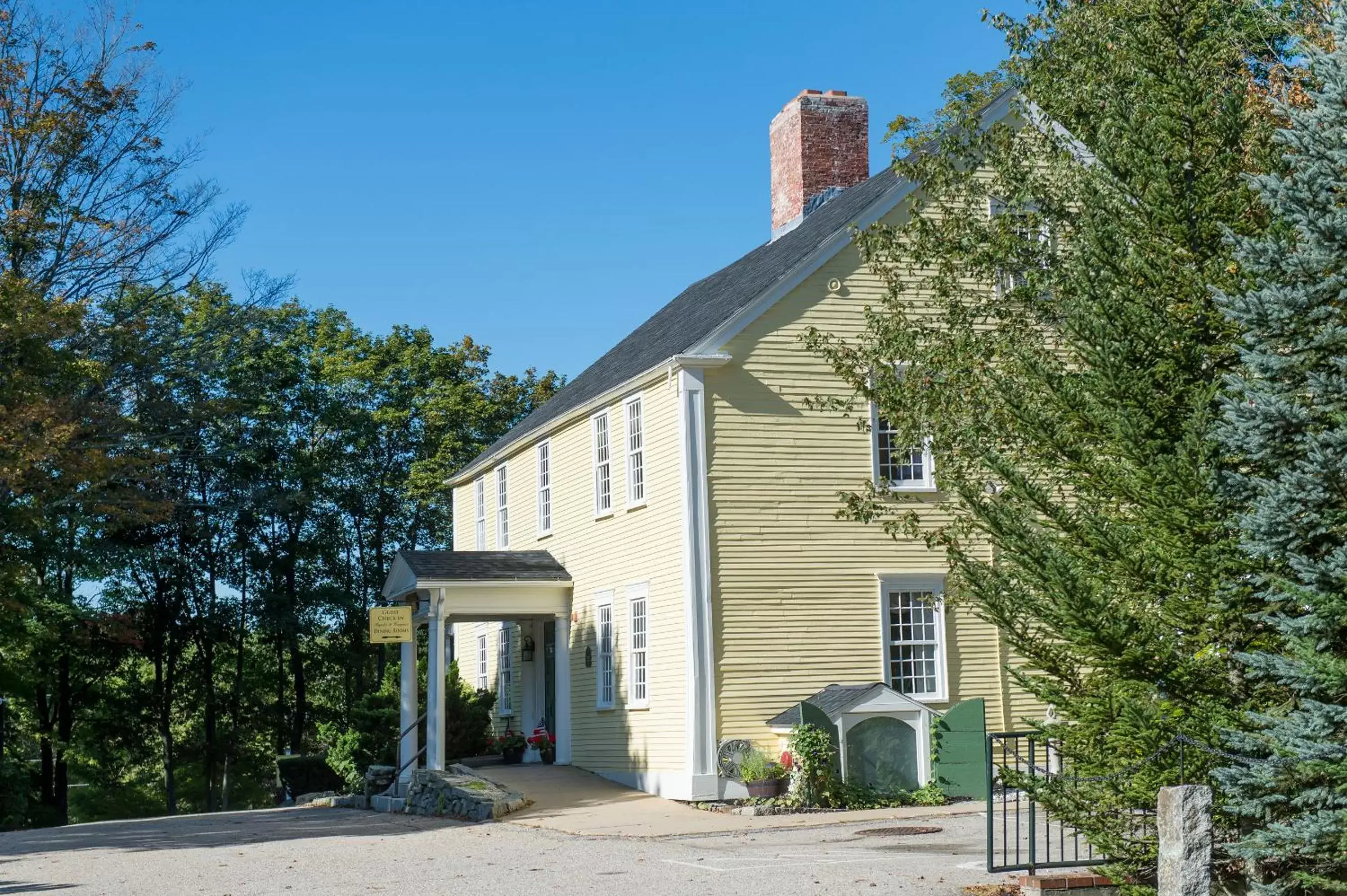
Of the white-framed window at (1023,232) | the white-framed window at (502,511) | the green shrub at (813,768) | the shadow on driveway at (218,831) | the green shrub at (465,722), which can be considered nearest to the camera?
the white-framed window at (1023,232)

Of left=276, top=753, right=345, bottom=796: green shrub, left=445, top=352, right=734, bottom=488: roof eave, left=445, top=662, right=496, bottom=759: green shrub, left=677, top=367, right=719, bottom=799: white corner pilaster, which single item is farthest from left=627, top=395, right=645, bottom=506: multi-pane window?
left=276, top=753, right=345, bottom=796: green shrub

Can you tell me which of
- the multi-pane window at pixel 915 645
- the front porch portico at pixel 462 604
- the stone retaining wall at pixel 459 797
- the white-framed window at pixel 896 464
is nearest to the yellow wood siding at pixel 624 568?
the front porch portico at pixel 462 604

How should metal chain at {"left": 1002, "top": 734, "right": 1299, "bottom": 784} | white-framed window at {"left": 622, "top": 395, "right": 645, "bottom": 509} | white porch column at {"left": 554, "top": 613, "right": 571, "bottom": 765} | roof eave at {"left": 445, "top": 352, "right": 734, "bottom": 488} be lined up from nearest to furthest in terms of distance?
metal chain at {"left": 1002, "top": 734, "right": 1299, "bottom": 784} < roof eave at {"left": 445, "top": 352, "right": 734, "bottom": 488} < white-framed window at {"left": 622, "top": 395, "right": 645, "bottom": 509} < white porch column at {"left": 554, "top": 613, "right": 571, "bottom": 765}

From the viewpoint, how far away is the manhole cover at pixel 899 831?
16547 mm

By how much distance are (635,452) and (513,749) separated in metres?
6.99

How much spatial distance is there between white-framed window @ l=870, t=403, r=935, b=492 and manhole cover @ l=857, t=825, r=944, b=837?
20.8 ft

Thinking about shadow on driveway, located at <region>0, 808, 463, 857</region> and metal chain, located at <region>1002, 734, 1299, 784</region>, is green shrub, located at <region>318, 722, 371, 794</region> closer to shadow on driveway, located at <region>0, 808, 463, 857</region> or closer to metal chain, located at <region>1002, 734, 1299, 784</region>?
shadow on driveway, located at <region>0, 808, 463, 857</region>

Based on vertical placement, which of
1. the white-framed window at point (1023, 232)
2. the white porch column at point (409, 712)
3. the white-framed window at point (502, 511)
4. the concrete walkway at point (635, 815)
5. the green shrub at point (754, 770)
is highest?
the white-framed window at point (1023, 232)

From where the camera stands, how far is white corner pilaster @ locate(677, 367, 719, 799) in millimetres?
20844

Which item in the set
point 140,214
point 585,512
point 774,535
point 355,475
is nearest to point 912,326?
point 774,535

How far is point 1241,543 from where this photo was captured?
30.5 ft

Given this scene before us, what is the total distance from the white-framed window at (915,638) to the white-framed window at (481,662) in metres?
11.9

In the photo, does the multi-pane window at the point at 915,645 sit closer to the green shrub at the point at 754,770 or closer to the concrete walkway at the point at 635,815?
the concrete walkway at the point at 635,815

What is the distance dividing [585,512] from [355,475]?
18920mm
